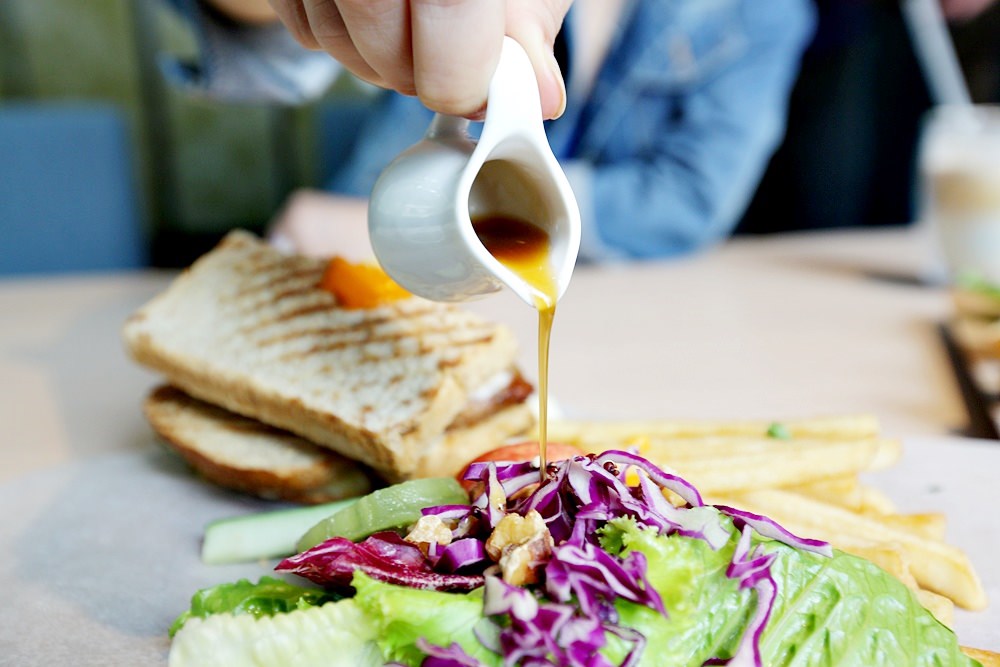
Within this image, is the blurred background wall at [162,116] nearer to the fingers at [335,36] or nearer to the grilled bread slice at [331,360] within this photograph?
the grilled bread slice at [331,360]

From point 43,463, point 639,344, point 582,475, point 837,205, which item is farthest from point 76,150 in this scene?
point 837,205

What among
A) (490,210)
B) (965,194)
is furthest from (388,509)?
(965,194)

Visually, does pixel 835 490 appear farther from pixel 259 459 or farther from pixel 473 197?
pixel 259 459

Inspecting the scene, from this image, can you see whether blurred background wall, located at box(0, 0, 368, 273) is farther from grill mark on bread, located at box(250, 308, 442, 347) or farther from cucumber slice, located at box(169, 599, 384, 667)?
cucumber slice, located at box(169, 599, 384, 667)

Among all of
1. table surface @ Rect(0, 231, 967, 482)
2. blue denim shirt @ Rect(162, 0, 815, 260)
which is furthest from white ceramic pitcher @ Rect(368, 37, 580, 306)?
blue denim shirt @ Rect(162, 0, 815, 260)

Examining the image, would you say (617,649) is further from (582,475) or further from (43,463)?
(43,463)

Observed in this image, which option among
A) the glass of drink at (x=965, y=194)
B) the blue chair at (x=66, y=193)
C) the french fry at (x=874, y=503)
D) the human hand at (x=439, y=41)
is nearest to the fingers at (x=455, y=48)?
the human hand at (x=439, y=41)
